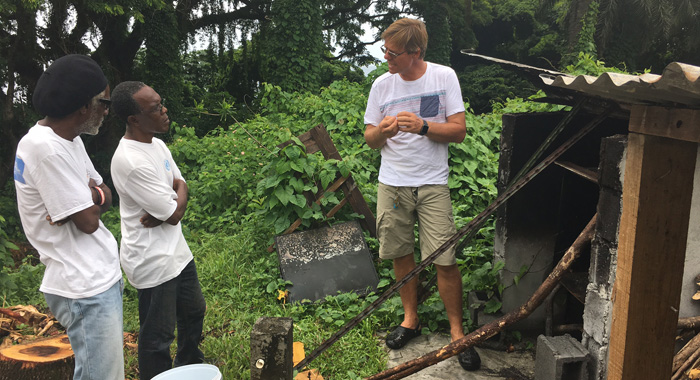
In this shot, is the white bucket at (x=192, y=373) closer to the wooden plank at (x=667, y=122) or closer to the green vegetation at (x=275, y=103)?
the green vegetation at (x=275, y=103)

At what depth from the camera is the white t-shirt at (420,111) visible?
330cm

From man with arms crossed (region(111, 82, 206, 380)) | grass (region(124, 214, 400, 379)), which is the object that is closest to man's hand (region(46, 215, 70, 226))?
man with arms crossed (region(111, 82, 206, 380))

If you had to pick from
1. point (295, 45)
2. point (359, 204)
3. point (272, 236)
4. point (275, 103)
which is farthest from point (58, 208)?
point (295, 45)

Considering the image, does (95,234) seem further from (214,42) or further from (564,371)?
(214,42)

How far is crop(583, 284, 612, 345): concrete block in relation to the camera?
8.70 ft

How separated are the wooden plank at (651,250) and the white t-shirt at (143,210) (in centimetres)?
214

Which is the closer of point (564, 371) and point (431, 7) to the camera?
point (564, 371)

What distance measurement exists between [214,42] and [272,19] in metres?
2.19

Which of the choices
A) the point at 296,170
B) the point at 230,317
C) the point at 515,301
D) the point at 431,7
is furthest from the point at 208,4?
the point at 515,301

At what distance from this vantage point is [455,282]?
345 cm

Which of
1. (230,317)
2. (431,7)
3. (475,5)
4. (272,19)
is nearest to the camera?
(230,317)

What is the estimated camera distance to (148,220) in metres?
2.69

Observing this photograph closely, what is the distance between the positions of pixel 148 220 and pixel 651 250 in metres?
2.30

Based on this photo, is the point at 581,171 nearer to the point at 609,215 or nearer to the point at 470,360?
the point at 609,215
